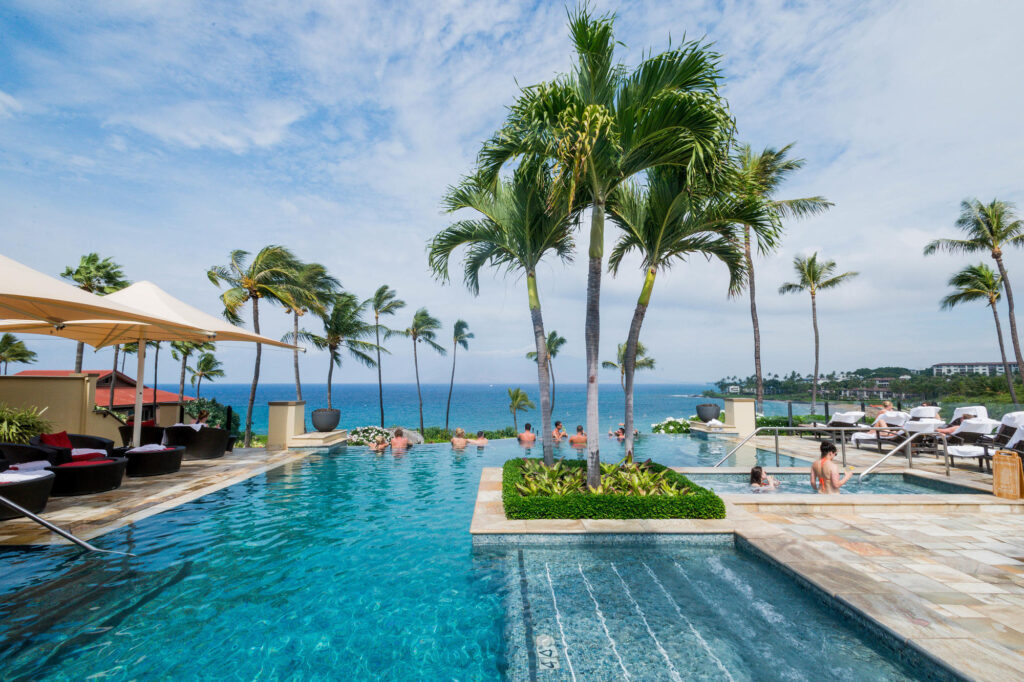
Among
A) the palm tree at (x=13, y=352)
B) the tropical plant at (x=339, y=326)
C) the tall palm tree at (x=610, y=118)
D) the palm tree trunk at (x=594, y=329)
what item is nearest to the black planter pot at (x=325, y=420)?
the tropical plant at (x=339, y=326)

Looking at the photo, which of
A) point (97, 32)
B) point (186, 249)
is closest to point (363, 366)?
point (186, 249)

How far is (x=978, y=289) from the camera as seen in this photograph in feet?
88.2

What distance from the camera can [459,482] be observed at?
1106cm

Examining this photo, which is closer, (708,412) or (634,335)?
(634,335)

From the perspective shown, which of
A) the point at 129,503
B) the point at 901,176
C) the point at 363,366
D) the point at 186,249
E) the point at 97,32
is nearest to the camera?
the point at 129,503

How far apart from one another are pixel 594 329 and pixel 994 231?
31.0m

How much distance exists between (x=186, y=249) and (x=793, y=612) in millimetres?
21238

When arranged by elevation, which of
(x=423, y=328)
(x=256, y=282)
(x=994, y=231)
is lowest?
(x=423, y=328)

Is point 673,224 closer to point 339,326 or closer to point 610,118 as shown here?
point 610,118

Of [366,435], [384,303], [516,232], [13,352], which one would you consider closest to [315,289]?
[384,303]

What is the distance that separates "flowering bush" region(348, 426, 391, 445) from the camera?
59.2 ft

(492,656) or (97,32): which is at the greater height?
(97,32)

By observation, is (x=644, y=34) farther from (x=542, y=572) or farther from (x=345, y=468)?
(x=345, y=468)

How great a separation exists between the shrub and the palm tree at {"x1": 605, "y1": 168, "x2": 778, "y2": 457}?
13777 millimetres
